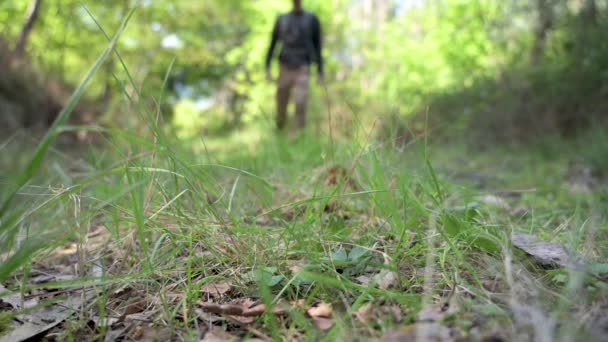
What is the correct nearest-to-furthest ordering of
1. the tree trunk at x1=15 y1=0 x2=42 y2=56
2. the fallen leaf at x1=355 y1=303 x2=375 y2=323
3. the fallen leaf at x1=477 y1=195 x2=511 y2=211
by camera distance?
1. the fallen leaf at x1=355 y1=303 x2=375 y2=323
2. the fallen leaf at x1=477 y1=195 x2=511 y2=211
3. the tree trunk at x1=15 y1=0 x2=42 y2=56

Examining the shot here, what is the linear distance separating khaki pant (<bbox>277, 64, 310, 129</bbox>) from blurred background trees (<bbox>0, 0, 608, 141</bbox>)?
0.31 metres

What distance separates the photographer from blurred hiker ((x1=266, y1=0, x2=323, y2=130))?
476cm

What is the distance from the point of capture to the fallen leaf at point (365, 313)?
688mm

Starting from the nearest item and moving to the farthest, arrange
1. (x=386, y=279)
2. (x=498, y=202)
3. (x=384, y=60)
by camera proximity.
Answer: (x=386, y=279) → (x=498, y=202) → (x=384, y=60)

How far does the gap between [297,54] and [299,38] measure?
19cm

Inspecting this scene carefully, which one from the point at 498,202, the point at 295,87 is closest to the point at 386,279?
the point at 498,202

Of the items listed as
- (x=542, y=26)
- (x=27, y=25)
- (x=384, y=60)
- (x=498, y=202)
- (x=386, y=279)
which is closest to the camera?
(x=386, y=279)

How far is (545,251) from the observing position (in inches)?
34.9

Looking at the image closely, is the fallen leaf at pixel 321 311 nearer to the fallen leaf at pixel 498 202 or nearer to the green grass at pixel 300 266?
the green grass at pixel 300 266

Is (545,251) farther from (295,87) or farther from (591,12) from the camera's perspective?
(591,12)

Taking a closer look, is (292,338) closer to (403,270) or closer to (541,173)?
(403,270)

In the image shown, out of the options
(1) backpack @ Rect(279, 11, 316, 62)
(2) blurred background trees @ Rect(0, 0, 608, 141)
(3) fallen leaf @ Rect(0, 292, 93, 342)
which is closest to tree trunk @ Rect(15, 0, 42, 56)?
(2) blurred background trees @ Rect(0, 0, 608, 141)

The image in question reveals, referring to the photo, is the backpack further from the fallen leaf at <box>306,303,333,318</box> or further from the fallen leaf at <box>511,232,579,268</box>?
the fallen leaf at <box>306,303,333,318</box>

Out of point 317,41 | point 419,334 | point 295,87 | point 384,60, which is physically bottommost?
point 419,334
